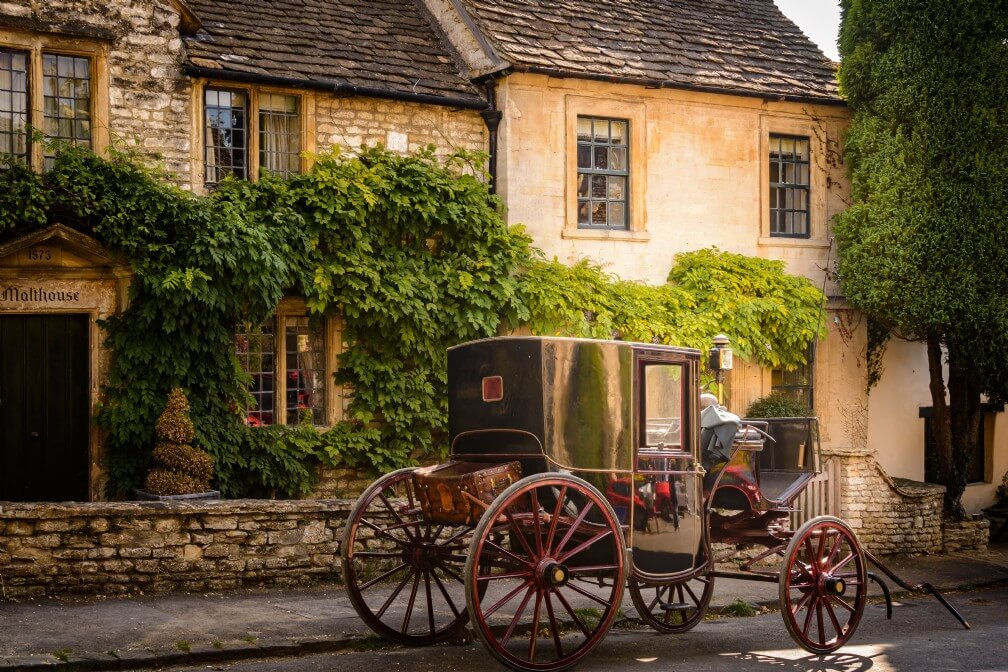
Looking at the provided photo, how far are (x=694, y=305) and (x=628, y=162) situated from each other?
7.28 ft

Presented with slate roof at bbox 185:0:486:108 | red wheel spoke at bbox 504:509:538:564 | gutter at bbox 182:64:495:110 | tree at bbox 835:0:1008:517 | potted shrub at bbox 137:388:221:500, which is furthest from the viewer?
tree at bbox 835:0:1008:517

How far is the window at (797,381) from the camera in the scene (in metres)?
18.8

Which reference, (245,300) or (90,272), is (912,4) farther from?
(90,272)

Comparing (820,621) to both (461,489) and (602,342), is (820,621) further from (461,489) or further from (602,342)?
(461,489)

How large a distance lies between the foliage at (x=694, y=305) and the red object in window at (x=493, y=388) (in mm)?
6753

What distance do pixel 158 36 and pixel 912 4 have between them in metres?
10.1

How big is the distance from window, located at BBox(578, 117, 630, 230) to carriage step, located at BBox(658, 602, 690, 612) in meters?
7.48

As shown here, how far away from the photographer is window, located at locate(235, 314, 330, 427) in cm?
1519

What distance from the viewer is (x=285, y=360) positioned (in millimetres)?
A: 15406

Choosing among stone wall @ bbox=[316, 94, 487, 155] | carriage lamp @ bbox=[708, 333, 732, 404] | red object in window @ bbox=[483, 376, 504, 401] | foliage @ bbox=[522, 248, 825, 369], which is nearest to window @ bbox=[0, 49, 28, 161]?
stone wall @ bbox=[316, 94, 487, 155]

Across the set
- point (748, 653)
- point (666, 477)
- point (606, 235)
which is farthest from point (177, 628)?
point (606, 235)

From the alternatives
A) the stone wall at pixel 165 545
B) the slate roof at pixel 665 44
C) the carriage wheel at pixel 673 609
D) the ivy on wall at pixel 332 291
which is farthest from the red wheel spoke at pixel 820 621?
the slate roof at pixel 665 44

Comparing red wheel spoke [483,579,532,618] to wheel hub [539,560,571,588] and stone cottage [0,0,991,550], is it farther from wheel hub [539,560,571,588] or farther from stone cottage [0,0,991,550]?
stone cottage [0,0,991,550]

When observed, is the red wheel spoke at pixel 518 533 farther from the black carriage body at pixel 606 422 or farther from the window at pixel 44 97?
the window at pixel 44 97
